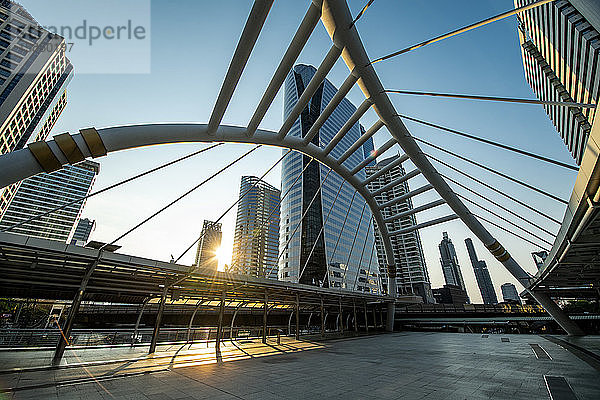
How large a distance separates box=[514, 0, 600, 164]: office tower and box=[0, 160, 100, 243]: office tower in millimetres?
172638

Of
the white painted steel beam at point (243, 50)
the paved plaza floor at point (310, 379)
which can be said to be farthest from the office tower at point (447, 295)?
the white painted steel beam at point (243, 50)

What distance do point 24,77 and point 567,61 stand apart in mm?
125696

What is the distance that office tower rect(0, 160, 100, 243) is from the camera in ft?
393

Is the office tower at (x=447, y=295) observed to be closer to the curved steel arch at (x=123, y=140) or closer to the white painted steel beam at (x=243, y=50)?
the curved steel arch at (x=123, y=140)

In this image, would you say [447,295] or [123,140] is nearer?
[123,140]

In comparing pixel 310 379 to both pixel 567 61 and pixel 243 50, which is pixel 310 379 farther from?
pixel 567 61

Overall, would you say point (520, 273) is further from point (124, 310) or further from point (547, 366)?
point (124, 310)

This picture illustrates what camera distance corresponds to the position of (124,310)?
32938 millimetres

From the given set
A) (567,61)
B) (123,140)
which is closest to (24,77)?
(123,140)

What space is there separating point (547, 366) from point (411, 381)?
6.96 m

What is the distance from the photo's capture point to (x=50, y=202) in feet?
429

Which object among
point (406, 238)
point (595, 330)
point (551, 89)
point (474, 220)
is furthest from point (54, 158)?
point (406, 238)

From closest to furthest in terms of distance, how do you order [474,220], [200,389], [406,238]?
[200,389] → [474,220] → [406,238]

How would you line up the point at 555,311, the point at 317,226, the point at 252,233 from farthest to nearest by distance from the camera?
the point at 252,233
the point at 317,226
the point at 555,311
